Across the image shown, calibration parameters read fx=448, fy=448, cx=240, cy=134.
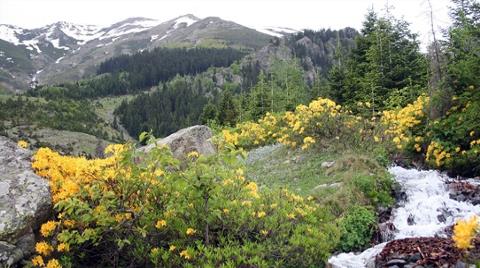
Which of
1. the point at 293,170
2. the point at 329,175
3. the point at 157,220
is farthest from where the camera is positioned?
the point at 293,170

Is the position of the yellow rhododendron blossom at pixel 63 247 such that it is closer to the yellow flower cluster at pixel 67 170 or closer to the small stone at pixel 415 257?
the yellow flower cluster at pixel 67 170

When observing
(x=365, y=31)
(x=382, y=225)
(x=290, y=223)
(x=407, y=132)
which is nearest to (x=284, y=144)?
(x=407, y=132)

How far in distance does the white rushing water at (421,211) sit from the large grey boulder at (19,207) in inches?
195

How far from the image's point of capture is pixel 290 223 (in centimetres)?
800

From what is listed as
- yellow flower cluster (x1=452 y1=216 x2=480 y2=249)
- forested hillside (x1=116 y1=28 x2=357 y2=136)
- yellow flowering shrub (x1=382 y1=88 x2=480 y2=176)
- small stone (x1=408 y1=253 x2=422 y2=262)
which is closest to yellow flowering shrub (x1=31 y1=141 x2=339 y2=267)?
small stone (x1=408 y1=253 x2=422 y2=262)

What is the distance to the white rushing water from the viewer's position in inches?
346

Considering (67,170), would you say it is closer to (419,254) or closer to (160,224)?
(160,224)

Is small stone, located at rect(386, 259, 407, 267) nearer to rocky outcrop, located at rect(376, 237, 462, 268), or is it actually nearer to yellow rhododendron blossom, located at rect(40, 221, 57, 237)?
rocky outcrop, located at rect(376, 237, 462, 268)

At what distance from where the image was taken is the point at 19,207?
636cm

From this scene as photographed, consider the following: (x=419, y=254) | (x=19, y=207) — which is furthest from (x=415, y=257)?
(x=19, y=207)

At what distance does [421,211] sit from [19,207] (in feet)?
30.3

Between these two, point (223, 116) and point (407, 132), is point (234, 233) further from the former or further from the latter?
point (223, 116)

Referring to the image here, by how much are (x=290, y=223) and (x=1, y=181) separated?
4.75 metres

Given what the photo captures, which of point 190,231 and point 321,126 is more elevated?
point 190,231
